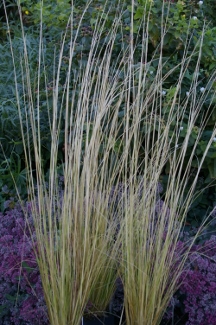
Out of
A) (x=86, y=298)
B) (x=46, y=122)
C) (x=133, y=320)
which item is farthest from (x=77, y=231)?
(x=46, y=122)

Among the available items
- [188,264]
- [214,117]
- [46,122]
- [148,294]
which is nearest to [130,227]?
[148,294]

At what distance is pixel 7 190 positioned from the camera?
151 inches

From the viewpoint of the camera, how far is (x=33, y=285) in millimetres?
3043

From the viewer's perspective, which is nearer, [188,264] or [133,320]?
[133,320]

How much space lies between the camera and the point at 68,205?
2.62 metres

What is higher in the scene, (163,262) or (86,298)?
(163,262)

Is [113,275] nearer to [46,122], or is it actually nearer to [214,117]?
[214,117]

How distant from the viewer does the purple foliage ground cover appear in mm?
2928

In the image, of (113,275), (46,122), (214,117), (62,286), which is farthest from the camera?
(46,122)

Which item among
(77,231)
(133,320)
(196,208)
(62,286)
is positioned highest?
(77,231)

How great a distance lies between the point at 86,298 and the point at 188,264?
0.60m

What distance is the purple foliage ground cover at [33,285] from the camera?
2928mm

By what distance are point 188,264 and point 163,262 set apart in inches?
14.9

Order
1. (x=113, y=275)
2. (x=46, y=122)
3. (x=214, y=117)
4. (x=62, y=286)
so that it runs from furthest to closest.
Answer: (x=46, y=122), (x=214, y=117), (x=113, y=275), (x=62, y=286)
